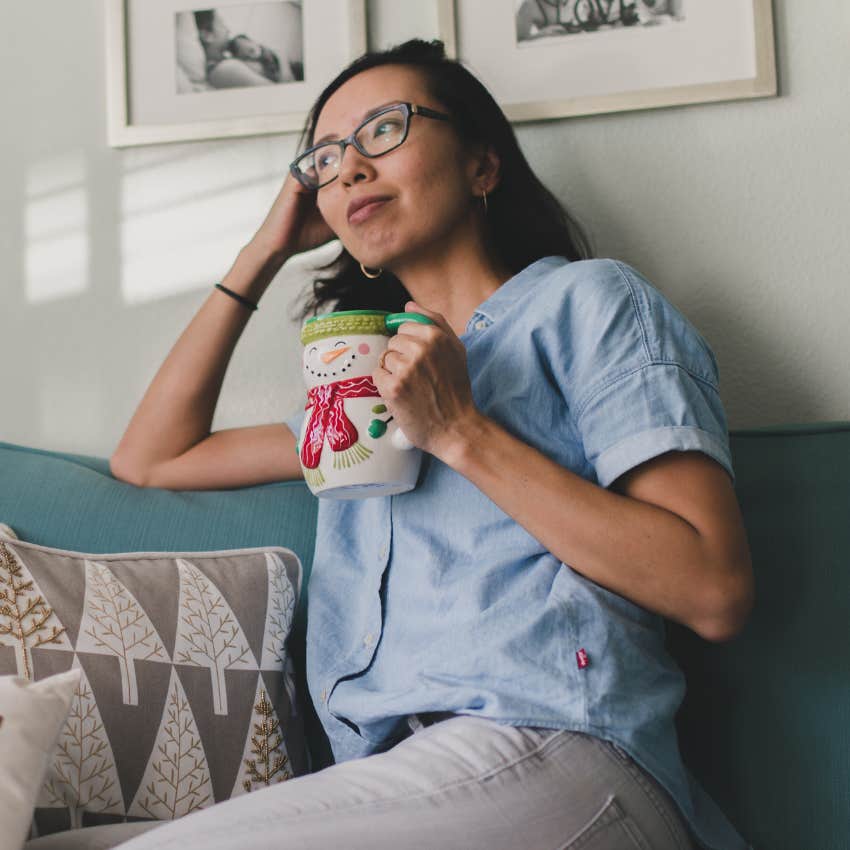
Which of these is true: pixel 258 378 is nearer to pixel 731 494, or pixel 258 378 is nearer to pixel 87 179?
pixel 87 179

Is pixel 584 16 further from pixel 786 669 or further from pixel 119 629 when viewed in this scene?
pixel 119 629

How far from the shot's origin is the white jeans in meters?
0.77

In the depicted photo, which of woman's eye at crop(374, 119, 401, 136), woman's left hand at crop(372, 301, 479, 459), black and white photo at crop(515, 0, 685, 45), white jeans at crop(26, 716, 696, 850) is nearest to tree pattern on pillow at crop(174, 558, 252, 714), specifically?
white jeans at crop(26, 716, 696, 850)

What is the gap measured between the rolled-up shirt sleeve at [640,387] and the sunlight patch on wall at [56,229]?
972 mm

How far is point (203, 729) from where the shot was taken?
1077 millimetres

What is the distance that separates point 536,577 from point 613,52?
35.5 inches

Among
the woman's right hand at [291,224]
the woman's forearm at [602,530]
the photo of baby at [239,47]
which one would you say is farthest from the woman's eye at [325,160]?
the woman's forearm at [602,530]

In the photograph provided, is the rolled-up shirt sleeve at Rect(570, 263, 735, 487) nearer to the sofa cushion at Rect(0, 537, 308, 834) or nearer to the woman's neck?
the woman's neck

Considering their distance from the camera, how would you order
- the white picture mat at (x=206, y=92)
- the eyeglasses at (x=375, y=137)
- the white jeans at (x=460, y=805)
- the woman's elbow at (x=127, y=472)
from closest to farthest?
the white jeans at (x=460, y=805), the eyeglasses at (x=375, y=137), the woman's elbow at (x=127, y=472), the white picture mat at (x=206, y=92)

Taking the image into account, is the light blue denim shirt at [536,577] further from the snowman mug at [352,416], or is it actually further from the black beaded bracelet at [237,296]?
the black beaded bracelet at [237,296]

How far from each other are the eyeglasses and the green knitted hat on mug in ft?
0.91

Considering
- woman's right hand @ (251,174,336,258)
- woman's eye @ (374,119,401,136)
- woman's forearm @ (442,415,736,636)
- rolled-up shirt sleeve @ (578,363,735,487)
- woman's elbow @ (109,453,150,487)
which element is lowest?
woman's forearm @ (442,415,736,636)

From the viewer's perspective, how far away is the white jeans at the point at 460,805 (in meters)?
0.77

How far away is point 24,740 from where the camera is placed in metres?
0.83
